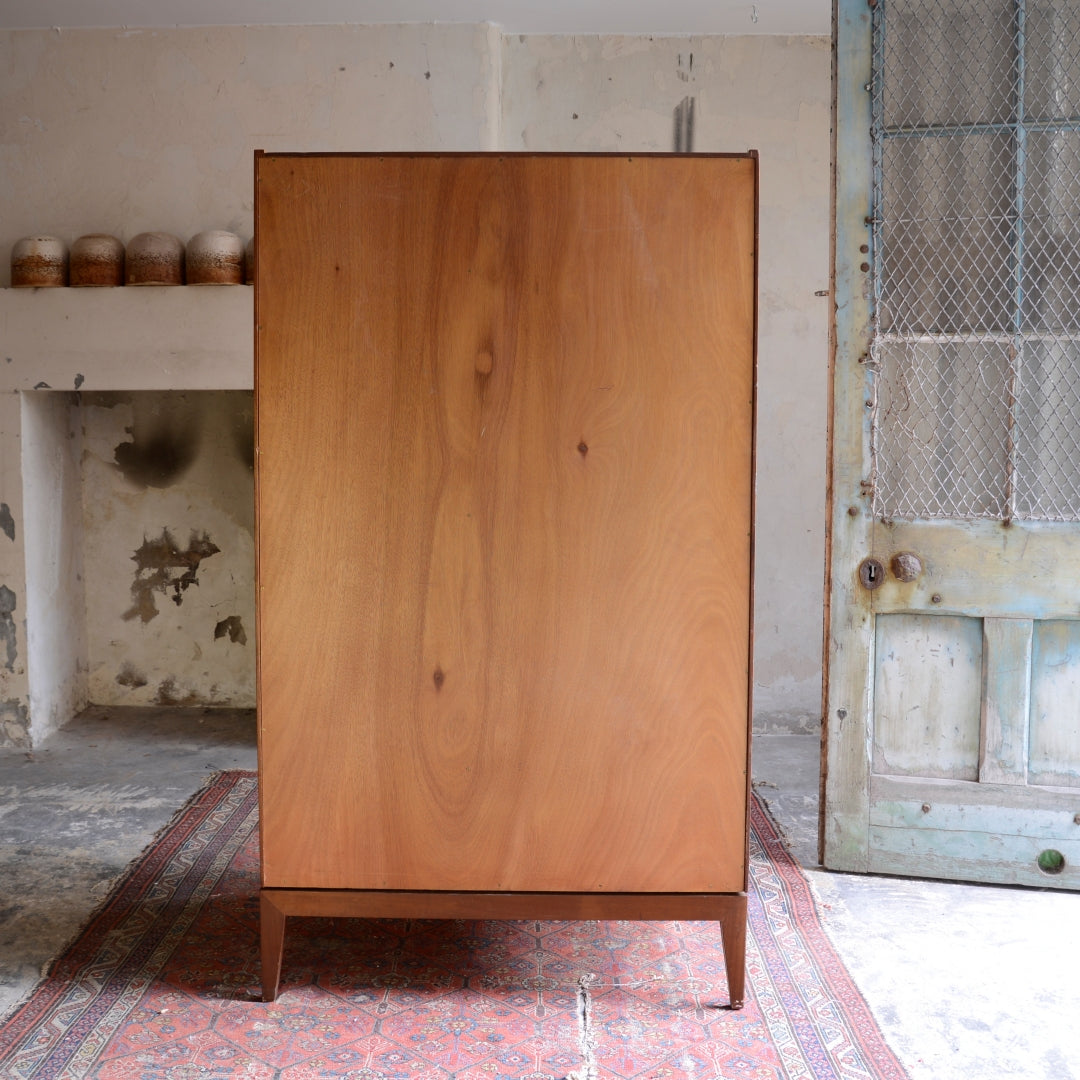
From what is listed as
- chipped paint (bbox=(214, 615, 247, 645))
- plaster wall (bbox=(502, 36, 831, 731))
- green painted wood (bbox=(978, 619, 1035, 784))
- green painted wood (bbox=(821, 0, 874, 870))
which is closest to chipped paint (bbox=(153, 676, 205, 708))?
chipped paint (bbox=(214, 615, 247, 645))

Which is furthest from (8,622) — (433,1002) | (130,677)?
(433,1002)

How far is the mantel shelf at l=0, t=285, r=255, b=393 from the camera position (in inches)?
151

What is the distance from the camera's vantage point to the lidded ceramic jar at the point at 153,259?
379cm

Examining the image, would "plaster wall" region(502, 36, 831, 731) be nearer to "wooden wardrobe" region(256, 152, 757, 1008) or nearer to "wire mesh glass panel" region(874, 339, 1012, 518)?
"wire mesh glass panel" region(874, 339, 1012, 518)

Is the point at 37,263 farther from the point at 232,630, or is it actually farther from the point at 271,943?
the point at 271,943

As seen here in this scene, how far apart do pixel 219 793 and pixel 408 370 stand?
2073mm

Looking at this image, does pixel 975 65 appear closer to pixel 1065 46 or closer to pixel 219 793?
pixel 1065 46

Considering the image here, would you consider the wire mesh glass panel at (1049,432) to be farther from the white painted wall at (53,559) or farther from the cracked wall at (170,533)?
the white painted wall at (53,559)

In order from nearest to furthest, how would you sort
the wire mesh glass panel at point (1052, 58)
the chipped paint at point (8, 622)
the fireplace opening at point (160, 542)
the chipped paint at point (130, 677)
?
the wire mesh glass panel at point (1052, 58) → the chipped paint at point (8, 622) → the fireplace opening at point (160, 542) → the chipped paint at point (130, 677)

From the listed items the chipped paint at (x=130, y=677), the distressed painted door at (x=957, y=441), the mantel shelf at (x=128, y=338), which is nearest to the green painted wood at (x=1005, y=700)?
the distressed painted door at (x=957, y=441)

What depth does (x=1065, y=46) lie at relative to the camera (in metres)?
2.66

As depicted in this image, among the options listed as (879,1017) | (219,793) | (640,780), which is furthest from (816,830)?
(219,793)

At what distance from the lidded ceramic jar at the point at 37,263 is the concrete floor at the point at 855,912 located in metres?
1.84

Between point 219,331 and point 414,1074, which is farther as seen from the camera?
A: point 219,331
